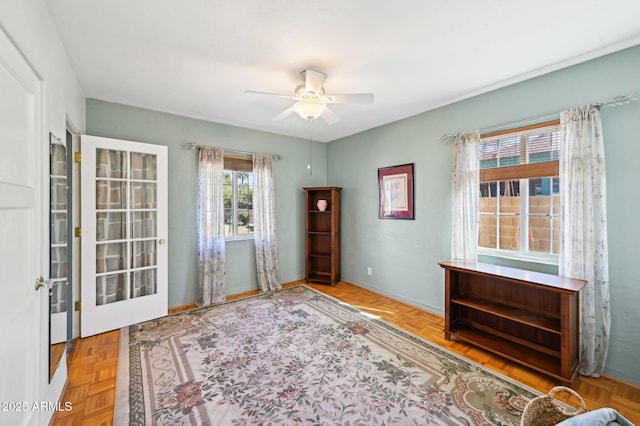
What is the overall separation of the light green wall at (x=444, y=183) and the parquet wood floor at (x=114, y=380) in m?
0.27

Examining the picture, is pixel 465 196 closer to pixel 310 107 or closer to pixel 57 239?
pixel 310 107

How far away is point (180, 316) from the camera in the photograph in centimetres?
327

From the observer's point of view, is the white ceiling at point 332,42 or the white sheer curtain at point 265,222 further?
the white sheer curtain at point 265,222

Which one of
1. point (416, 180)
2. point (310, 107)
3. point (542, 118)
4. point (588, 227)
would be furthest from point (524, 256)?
point (310, 107)

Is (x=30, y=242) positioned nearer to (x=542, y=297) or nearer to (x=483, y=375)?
(x=483, y=375)

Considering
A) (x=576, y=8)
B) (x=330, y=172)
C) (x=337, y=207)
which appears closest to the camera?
(x=576, y=8)

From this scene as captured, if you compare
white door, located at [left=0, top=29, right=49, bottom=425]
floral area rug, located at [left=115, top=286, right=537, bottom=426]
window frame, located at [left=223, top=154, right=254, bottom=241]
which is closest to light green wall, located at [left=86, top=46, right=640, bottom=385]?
window frame, located at [left=223, top=154, right=254, bottom=241]

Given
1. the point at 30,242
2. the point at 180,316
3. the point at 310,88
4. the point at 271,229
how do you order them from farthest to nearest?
the point at 271,229, the point at 180,316, the point at 310,88, the point at 30,242

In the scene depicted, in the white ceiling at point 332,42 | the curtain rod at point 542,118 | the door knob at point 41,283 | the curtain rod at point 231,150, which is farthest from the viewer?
the curtain rod at point 231,150

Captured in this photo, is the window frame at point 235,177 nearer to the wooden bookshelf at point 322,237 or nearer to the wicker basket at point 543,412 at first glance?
the wooden bookshelf at point 322,237

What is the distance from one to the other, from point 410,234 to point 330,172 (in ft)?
6.65

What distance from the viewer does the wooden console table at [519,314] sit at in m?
2.05

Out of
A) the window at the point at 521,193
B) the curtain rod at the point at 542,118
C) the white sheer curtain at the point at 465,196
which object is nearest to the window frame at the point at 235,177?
the curtain rod at the point at 542,118

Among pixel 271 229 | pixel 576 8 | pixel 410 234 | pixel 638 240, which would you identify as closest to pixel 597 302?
pixel 638 240
